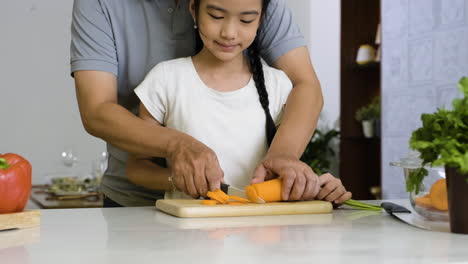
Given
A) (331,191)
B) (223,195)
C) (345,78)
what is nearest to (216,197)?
(223,195)

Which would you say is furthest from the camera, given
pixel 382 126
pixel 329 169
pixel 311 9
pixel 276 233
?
pixel 311 9

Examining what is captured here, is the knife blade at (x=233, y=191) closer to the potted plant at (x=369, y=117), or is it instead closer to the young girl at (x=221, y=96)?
the young girl at (x=221, y=96)

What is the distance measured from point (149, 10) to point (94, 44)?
7.5 inches

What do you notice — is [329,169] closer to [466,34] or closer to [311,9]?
[311,9]

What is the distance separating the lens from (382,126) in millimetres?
3840

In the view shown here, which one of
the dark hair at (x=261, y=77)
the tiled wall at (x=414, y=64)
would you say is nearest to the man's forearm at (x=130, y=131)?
the dark hair at (x=261, y=77)

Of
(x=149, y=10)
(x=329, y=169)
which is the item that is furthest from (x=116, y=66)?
(x=329, y=169)

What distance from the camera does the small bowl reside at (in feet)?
3.99

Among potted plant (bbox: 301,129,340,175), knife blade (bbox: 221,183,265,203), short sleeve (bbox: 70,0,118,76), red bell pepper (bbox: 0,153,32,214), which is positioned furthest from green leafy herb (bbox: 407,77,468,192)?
potted plant (bbox: 301,129,340,175)

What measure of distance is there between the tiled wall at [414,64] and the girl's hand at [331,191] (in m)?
1.93

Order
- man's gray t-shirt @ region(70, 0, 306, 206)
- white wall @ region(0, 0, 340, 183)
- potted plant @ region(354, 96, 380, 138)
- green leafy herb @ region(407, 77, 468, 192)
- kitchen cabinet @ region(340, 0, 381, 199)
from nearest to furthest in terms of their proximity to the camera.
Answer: green leafy herb @ region(407, 77, 468, 192) < man's gray t-shirt @ region(70, 0, 306, 206) < potted plant @ region(354, 96, 380, 138) < kitchen cabinet @ region(340, 0, 381, 199) < white wall @ region(0, 0, 340, 183)

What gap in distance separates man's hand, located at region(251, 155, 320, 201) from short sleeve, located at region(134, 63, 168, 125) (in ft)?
1.23

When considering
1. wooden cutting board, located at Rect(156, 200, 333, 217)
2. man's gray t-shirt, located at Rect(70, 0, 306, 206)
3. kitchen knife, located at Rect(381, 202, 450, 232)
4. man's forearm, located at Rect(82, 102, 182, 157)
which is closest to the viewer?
kitchen knife, located at Rect(381, 202, 450, 232)

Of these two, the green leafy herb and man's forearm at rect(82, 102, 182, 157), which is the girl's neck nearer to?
man's forearm at rect(82, 102, 182, 157)
